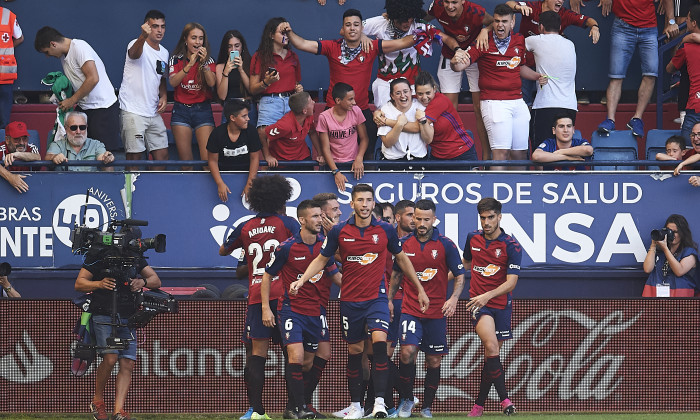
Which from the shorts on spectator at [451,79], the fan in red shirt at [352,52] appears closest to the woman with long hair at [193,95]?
the fan in red shirt at [352,52]

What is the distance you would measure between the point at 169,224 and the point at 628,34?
6.57 meters

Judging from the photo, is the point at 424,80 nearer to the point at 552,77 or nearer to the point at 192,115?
the point at 552,77

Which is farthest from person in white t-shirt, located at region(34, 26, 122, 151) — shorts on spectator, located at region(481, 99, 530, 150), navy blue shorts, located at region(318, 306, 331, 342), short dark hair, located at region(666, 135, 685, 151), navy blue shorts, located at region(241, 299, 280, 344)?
short dark hair, located at region(666, 135, 685, 151)

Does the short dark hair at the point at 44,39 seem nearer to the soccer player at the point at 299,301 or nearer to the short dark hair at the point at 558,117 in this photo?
the soccer player at the point at 299,301

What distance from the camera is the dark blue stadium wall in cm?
1652

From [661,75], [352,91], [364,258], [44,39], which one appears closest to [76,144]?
[44,39]

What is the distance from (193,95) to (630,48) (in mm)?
5815

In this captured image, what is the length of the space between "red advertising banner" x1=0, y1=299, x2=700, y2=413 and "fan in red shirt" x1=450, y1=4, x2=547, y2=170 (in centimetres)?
290

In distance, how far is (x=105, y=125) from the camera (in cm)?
1382

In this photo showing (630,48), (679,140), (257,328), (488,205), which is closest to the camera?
(257,328)

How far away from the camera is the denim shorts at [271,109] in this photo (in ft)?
44.3

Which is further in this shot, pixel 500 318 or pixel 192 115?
pixel 192 115

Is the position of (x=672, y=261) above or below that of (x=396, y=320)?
above

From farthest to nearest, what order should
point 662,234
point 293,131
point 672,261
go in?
point 293,131, point 662,234, point 672,261
